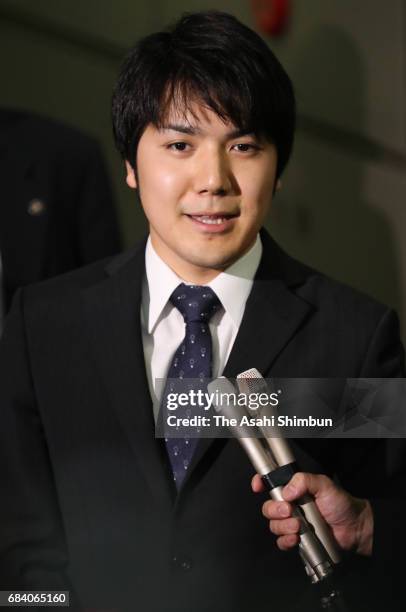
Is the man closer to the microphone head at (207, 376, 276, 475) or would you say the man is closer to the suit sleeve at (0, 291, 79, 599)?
the suit sleeve at (0, 291, 79, 599)

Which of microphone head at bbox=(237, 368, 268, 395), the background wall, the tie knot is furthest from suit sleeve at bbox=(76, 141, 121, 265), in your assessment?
microphone head at bbox=(237, 368, 268, 395)

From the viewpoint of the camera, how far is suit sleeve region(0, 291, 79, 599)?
3.50ft

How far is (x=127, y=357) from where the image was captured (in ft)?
3.51

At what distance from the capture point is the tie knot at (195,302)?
1084 millimetres

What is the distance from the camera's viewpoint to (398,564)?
1.05 meters

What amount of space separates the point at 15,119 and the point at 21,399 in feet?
2.23

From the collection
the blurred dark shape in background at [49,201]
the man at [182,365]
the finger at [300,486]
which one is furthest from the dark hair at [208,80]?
the blurred dark shape in background at [49,201]

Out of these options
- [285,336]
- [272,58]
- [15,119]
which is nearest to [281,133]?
[272,58]

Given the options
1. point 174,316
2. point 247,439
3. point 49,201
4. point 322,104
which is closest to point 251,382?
point 247,439

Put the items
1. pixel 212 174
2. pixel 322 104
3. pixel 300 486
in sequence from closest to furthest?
pixel 300 486 < pixel 212 174 < pixel 322 104

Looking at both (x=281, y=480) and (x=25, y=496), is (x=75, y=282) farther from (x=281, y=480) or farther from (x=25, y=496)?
(x=281, y=480)

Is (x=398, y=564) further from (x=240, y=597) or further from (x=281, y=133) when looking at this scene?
(x=281, y=133)

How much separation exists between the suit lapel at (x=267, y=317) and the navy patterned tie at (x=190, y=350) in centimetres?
2

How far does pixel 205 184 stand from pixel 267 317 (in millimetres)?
166
